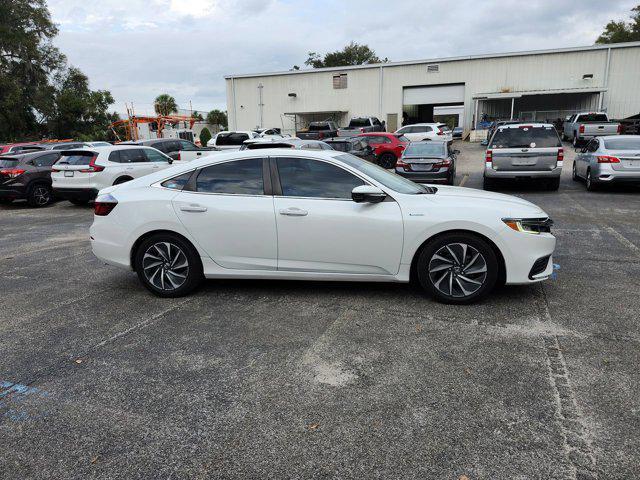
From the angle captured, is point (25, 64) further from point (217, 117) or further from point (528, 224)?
point (528, 224)

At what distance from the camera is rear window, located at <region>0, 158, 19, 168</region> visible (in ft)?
45.0

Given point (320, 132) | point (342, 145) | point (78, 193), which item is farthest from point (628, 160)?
point (320, 132)

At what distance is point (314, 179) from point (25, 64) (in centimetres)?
5223

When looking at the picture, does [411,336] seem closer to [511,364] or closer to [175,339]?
[511,364]

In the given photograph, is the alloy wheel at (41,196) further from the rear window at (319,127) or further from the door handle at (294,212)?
the rear window at (319,127)

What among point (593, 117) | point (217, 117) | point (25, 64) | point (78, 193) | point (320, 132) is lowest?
point (78, 193)

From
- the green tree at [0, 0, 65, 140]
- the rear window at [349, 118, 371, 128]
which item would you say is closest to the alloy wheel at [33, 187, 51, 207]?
the rear window at [349, 118, 371, 128]

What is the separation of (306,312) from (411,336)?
1.11 metres

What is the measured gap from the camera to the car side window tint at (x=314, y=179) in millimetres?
4938

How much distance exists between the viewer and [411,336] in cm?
414

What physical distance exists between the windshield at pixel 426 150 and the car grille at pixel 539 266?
9.15 m

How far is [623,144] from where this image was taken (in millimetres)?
12094

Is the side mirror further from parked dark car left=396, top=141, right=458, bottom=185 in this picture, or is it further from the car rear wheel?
the car rear wheel

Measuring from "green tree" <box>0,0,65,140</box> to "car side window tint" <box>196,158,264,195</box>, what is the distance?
45855 mm
